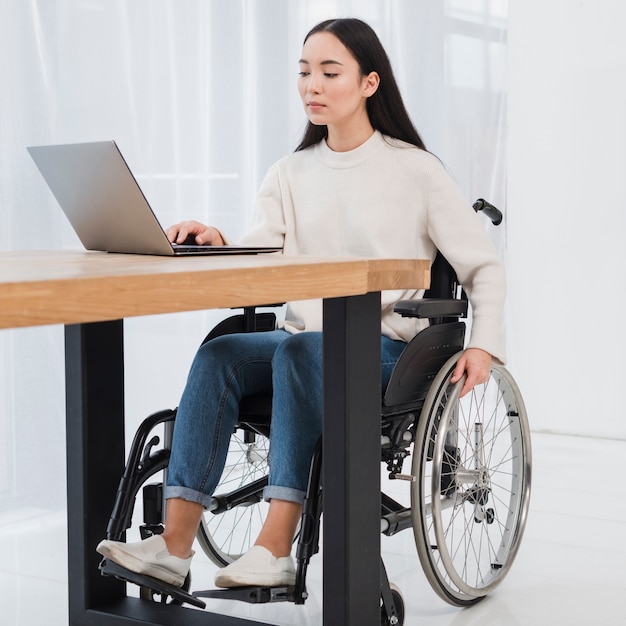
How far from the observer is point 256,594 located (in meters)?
1.54

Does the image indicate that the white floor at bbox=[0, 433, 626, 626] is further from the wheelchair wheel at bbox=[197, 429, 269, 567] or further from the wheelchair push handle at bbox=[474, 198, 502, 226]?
the wheelchair push handle at bbox=[474, 198, 502, 226]

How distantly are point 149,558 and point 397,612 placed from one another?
47 cm

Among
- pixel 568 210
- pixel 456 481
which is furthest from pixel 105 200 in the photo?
pixel 568 210

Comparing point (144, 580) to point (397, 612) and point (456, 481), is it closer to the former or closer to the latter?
point (397, 612)

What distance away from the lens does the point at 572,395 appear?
3.80 meters

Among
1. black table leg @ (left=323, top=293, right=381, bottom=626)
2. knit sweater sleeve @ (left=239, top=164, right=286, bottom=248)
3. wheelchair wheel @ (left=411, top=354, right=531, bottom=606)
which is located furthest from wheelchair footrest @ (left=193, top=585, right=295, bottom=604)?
knit sweater sleeve @ (left=239, top=164, right=286, bottom=248)

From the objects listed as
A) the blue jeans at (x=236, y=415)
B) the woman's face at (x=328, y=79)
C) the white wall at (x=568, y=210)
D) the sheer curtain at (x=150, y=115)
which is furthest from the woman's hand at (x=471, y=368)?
the white wall at (x=568, y=210)

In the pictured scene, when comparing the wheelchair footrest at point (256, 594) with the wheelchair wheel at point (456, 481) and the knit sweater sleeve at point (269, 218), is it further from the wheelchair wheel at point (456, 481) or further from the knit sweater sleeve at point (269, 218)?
the knit sweater sleeve at point (269, 218)

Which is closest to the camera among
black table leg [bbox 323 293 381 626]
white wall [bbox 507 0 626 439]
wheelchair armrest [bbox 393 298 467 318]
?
black table leg [bbox 323 293 381 626]

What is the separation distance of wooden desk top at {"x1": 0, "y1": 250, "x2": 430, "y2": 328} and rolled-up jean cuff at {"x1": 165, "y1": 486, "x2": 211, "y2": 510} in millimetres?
397

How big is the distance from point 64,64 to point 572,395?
2.18 meters

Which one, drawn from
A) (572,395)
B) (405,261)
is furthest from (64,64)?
(572,395)

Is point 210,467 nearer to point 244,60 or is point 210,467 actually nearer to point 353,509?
point 353,509

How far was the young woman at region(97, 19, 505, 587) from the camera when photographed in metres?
1.65
